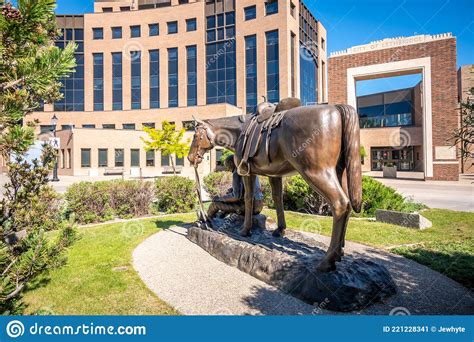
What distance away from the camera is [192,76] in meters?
42.5

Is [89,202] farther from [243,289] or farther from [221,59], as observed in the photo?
[221,59]

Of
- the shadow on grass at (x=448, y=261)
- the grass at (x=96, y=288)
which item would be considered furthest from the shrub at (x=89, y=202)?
the shadow on grass at (x=448, y=261)

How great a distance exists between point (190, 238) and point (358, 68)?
25.3 meters

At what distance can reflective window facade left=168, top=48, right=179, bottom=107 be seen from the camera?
43.1 metres

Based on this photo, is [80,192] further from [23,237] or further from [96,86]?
[96,86]

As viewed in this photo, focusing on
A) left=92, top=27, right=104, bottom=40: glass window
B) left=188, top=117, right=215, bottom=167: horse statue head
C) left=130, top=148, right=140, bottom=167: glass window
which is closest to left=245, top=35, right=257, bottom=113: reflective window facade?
left=130, top=148, right=140, bottom=167: glass window

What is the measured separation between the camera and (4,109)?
6.50 ft

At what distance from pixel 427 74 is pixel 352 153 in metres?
25.9

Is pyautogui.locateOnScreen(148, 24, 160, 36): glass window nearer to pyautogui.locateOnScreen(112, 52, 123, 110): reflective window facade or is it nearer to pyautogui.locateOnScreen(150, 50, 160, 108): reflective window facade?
pyautogui.locateOnScreen(150, 50, 160, 108): reflective window facade

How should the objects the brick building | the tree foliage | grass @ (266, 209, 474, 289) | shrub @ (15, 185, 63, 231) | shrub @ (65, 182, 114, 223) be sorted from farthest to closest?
the brick building
shrub @ (65, 182, 114, 223)
grass @ (266, 209, 474, 289)
shrub @ (15, 185, 63, 231)
the tree foliage

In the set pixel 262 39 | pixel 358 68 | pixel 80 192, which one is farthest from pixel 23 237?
pixel 262 39

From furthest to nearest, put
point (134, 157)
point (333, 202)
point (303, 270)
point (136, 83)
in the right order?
point (136, 83), point (134, 157), point (303, 270), point (333, 202)

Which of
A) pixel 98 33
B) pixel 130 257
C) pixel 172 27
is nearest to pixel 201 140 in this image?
pixel 130 257

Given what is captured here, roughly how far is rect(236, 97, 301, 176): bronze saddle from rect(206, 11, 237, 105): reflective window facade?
36514 millimetres
